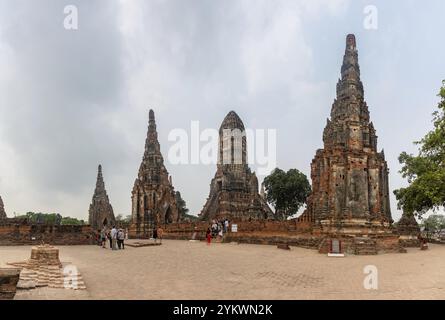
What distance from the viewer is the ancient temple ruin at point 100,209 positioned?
51.6m

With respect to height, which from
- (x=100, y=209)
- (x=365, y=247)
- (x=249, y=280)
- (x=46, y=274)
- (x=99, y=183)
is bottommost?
(x=365, y=247)

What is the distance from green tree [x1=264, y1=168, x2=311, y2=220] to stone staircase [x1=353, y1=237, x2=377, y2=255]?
3414cm

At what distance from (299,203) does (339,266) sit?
42.5 metres

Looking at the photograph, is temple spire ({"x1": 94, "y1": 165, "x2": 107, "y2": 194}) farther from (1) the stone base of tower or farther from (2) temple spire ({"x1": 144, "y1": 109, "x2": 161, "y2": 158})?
(1) the stone base of tower

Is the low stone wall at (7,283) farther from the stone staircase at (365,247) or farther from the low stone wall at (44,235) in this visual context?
the low stone wall at (44,235)

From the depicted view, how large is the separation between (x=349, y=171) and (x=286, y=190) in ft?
106

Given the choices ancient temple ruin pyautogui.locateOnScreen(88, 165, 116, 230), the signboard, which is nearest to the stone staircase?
the signboard

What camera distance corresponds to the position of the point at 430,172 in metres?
23.2

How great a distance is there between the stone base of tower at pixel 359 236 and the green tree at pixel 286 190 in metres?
31.7

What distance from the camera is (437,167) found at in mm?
23828

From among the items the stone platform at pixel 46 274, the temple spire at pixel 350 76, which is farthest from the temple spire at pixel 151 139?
the stone platform at pixel 46 274

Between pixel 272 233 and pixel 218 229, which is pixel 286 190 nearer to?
pixel 218 229

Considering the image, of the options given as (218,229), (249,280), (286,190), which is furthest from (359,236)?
(286,190)
